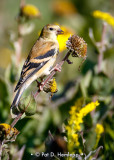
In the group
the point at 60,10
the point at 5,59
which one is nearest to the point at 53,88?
the point at 5,59

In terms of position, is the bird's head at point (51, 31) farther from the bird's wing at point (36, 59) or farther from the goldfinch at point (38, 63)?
the bird's wing at point (36, 59)

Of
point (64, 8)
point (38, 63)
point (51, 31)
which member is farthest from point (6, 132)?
point (64, 8)

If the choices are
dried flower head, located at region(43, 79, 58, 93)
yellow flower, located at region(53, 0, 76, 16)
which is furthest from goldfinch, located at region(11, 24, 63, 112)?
yellow flower, located at region(53, 0, 76, 16)

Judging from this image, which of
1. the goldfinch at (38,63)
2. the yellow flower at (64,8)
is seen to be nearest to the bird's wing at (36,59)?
the goldfinch at (38,63)

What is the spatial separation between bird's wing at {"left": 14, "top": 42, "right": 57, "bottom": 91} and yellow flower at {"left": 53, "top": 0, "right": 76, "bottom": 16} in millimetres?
3599

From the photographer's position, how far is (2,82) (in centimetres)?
287

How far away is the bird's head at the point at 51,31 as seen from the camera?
2.69m

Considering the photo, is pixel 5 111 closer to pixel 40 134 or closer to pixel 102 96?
pixel 40 134

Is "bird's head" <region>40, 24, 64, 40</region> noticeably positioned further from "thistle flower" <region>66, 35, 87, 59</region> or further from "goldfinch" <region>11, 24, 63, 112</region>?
"thistle flower" <region>66, 35, 87, 59</region>

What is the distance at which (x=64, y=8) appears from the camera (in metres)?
6.16

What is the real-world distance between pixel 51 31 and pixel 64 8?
3595mm

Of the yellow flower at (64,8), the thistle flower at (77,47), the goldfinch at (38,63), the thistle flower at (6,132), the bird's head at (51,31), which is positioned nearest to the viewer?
the thistle flower at (6,132)

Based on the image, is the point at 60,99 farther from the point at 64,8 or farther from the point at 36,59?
the point at 64,8

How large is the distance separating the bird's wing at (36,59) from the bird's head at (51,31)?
224 millimetres
